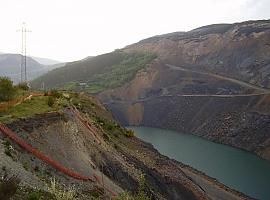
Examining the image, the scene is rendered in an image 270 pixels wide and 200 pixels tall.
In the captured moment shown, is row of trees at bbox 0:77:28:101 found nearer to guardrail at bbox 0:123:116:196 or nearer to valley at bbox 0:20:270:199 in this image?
valley at bbox 0:20:270:199

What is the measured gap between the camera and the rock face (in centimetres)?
6569

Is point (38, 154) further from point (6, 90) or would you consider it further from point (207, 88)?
point (207, 88)

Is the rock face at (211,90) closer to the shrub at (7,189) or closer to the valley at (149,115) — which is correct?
the valley at (149,115)

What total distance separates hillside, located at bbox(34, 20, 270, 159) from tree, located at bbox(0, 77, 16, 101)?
133 feet

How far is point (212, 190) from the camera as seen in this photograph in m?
35.3

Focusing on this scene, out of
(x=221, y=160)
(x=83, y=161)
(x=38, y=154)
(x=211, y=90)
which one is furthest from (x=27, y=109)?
(x=211, y=90)

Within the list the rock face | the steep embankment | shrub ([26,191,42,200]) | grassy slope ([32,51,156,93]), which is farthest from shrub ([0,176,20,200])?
grassy slope ([32,51,156,93])

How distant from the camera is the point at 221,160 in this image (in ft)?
176

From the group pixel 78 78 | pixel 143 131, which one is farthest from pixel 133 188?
pixel 78 78

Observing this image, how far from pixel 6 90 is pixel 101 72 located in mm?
79122

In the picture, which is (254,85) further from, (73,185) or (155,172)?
(73,185)

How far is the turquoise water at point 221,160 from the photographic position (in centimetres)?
4359

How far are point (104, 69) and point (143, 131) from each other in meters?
32.2

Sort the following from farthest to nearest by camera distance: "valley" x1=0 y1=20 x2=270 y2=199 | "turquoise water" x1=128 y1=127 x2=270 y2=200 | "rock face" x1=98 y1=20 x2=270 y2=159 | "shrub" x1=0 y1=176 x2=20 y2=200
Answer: "rock face" x1=98 y1=20 x2=270 y2=159 → "turquoise water" x1=128 y1=127 x2=270 y2=200 → "valley" x1=0 y1=20 x2=270 y2=199 → "shrub" x1=0 y1=176 x2=20 y2=200
